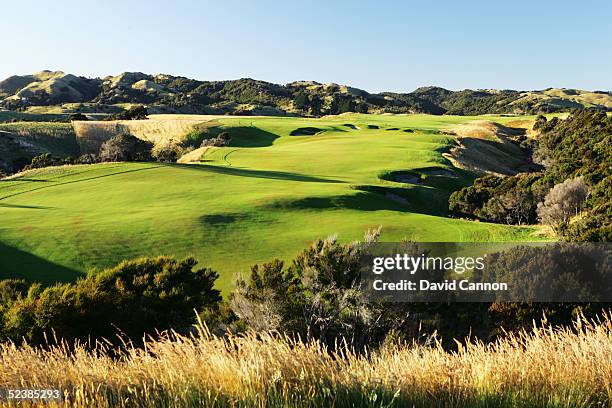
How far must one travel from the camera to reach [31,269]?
875 inches

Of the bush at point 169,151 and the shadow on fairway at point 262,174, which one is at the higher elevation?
the bush at point 169,151

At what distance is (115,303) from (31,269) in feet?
36.1

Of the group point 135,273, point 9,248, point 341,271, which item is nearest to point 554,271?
point 341,271

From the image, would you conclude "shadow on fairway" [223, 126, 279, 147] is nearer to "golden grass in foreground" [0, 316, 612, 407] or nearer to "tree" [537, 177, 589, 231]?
A: "tree" [537, 177, 589, 231]

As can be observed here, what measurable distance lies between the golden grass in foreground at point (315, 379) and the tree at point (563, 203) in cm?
2717

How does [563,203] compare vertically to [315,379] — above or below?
below

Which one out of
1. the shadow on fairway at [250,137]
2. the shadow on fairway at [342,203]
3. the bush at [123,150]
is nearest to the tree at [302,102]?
the shadow on fairway at [250,137]

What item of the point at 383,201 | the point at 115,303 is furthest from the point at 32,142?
the point at 115,303

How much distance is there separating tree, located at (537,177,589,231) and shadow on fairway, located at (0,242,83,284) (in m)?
26.7

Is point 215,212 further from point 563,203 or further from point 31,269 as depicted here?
point 563,203

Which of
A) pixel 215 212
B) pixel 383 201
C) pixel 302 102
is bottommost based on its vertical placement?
pixel 215 212

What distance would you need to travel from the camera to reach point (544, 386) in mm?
4680

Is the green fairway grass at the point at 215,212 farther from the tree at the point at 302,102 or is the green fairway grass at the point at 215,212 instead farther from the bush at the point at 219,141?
the tree at the point at 302,102

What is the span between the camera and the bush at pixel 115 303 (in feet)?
40.1
